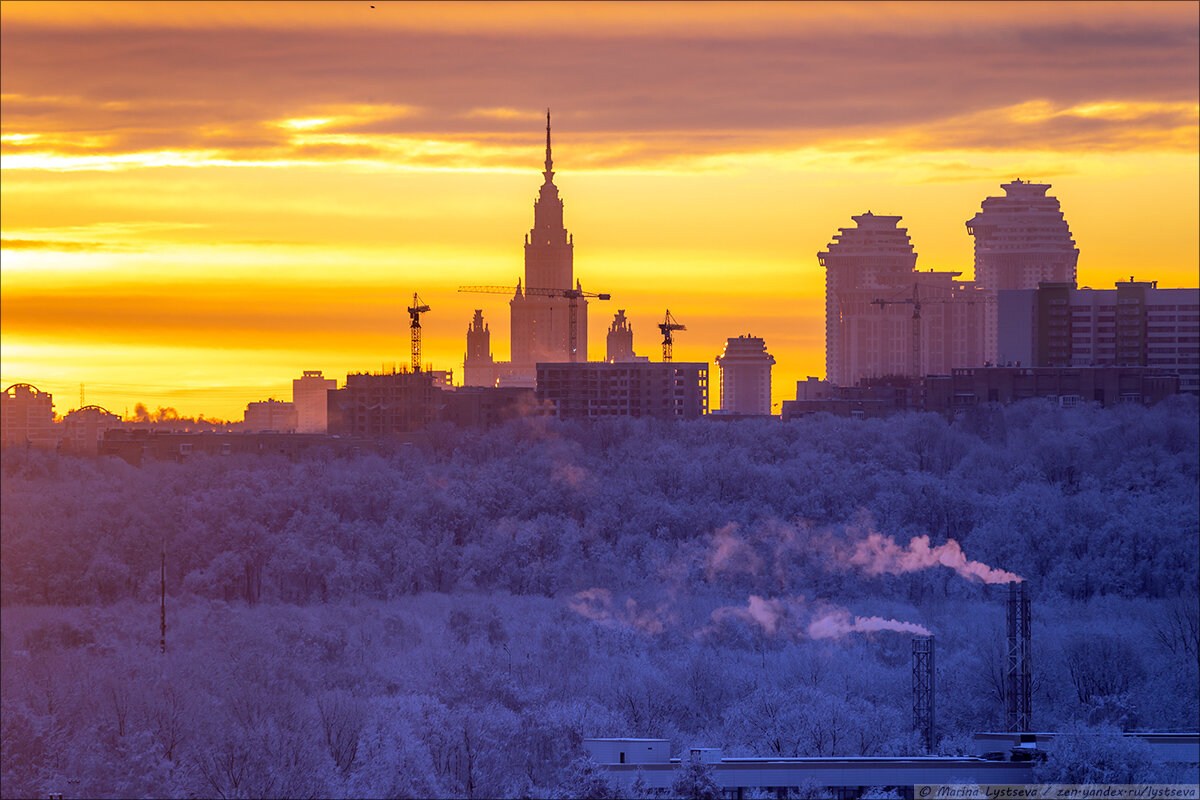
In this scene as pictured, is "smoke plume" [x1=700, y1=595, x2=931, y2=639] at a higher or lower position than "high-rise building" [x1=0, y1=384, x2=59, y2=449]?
lower

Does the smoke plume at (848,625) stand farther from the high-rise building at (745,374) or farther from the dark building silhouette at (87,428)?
the high-rise building at (745,374)

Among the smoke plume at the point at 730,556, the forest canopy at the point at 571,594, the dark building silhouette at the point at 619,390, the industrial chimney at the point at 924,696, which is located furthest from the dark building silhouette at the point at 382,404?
the industrial chimney at the point at 924,696

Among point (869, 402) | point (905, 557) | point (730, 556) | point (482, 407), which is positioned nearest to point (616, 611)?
point (730, 556)

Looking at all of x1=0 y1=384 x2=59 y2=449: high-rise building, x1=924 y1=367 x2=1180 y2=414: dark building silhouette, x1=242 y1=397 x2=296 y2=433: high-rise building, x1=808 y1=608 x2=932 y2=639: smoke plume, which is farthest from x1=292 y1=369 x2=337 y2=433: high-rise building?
x1=808 y1=608 x2=932 y2=639: smoke plume

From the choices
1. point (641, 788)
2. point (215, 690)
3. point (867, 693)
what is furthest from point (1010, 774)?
point (215, 690)

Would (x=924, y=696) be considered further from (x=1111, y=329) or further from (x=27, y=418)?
(x=1111, y=329)

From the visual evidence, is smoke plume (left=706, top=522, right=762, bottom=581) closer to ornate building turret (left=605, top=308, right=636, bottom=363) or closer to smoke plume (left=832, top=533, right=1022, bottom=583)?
smoke plume (left=832, top=533, right=1022, bottom=583)
